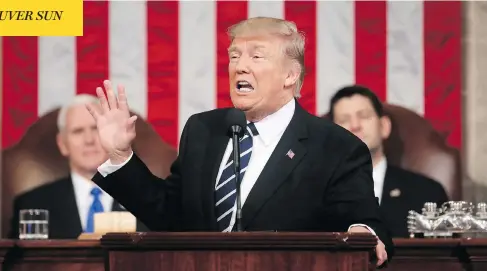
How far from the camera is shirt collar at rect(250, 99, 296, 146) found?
330cm

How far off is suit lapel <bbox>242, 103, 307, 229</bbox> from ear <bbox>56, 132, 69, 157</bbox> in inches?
103

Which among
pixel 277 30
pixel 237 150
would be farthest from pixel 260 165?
pixel 277 30

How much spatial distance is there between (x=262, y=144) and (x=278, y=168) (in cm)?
13

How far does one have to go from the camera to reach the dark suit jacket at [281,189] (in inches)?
124

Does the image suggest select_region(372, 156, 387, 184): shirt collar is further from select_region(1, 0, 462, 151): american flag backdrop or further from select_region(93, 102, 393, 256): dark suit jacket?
select_region(93, 102, 393, 256): dark suit jacket

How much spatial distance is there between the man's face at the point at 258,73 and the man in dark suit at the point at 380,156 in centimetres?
231

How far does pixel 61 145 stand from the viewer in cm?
570

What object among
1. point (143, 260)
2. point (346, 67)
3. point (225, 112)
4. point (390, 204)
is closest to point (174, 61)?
point (346, 67)

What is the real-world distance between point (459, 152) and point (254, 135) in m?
2.61

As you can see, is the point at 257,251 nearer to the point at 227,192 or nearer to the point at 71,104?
the point at 227,192

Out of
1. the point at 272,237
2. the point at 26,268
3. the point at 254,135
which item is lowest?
the point at 26,268

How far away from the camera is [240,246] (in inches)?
106

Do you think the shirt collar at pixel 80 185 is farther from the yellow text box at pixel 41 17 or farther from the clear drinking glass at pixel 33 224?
the yellow text box at pixel 41 17

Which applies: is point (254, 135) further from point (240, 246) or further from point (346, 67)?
point (346, 67)
